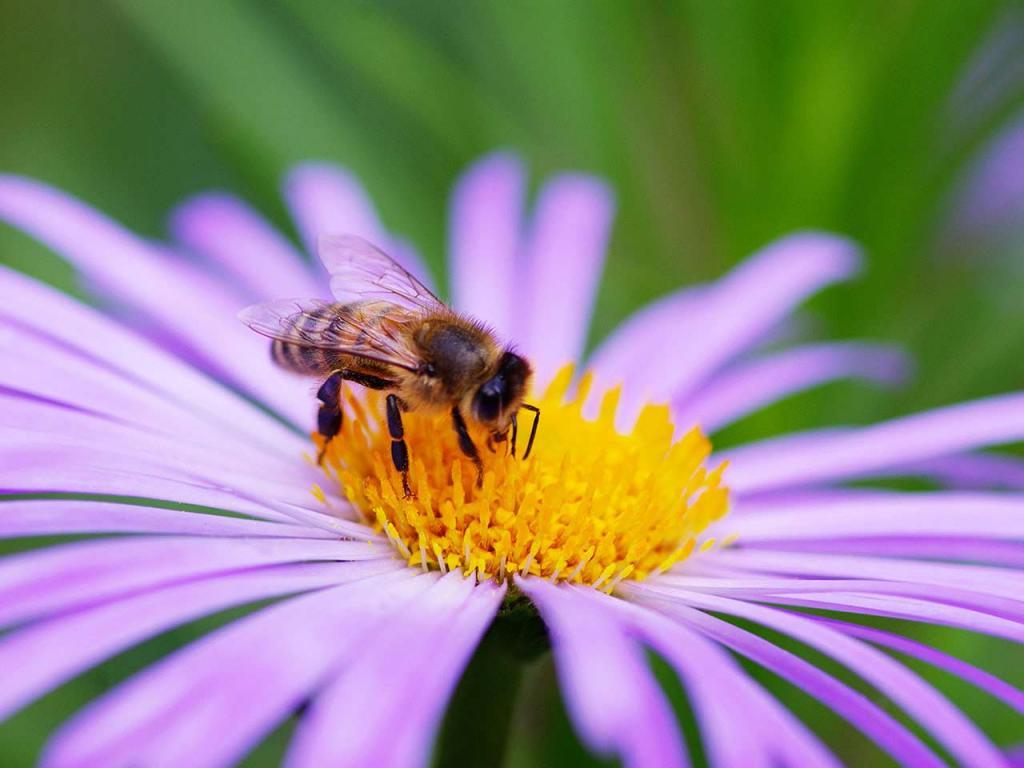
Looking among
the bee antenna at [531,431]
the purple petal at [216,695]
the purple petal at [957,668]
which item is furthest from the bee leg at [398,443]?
the purple petal at [957,668]

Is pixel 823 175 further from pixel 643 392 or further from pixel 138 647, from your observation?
pixel 138 647

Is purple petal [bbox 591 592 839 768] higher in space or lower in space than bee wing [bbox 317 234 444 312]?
lower

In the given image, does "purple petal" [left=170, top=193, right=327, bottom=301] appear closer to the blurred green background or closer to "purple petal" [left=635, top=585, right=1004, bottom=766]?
the blurred green background

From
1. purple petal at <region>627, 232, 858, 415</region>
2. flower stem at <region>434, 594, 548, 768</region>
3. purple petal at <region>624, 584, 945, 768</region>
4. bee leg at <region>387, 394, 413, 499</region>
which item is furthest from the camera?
purple petal at <region>627, 232, 858, 415</region>

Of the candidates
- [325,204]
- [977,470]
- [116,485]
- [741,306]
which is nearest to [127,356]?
[116,485]

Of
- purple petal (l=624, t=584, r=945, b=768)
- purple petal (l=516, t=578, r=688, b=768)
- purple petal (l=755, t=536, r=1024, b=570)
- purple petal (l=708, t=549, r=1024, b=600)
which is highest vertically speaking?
purple petal (l=755, t=536, r=1024, b=570)

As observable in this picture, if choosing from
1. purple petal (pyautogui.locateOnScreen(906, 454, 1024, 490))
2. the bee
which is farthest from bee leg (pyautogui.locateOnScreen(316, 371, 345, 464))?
purple petal (pyautogui.locateOnScreen(906, 454, 1024, 490))

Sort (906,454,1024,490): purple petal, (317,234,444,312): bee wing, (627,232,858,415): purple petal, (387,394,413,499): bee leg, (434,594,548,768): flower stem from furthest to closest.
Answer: (627,232,858,415): purple petal
(906,454,1024,490): purple petal
(317,234,444,312): bee wing
(387,394,413,499): bee leg
(434,594,548,768): flower stem
